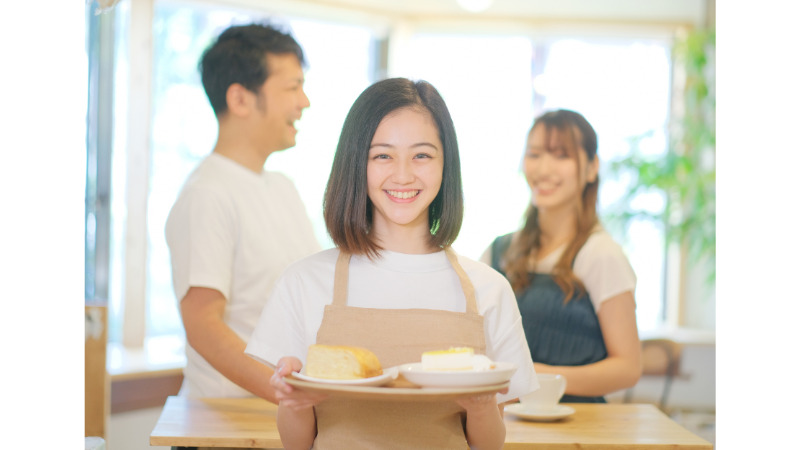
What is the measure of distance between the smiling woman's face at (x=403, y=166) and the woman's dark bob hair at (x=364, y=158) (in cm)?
2

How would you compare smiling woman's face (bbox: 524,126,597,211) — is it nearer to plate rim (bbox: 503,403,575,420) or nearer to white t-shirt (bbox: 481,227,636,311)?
white t-shirt (bbox: 481,227,636,311)

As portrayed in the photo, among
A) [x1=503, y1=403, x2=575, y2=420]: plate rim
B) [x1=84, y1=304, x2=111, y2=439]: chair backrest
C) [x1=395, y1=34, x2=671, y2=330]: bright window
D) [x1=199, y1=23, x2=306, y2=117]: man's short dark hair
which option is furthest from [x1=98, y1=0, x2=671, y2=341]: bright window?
[x1=503, y1=403, x2=575, y2=420]: plate rim

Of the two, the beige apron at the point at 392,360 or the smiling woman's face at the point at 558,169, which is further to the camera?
the smiling woman's face at the point at 558,169

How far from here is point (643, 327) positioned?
5379 millimetres

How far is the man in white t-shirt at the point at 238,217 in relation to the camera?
201 cm

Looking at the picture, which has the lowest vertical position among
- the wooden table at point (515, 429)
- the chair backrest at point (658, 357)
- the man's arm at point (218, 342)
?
the chair backrest at point (658, 357)

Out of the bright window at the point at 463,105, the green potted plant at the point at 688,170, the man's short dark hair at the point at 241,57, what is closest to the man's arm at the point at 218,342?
the man's short dark hair at the point at 241,57

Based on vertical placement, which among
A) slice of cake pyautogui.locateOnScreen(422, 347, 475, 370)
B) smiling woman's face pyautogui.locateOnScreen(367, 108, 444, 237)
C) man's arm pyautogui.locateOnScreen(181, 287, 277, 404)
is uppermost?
smiling woman's face pyautogui.locateOnScreen(367, 108, 444, 237)

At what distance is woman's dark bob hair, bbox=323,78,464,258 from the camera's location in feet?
4.97

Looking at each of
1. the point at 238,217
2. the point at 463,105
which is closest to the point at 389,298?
the point at 238,217

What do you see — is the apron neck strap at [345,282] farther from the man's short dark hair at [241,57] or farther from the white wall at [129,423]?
the white wall at [129,423]
